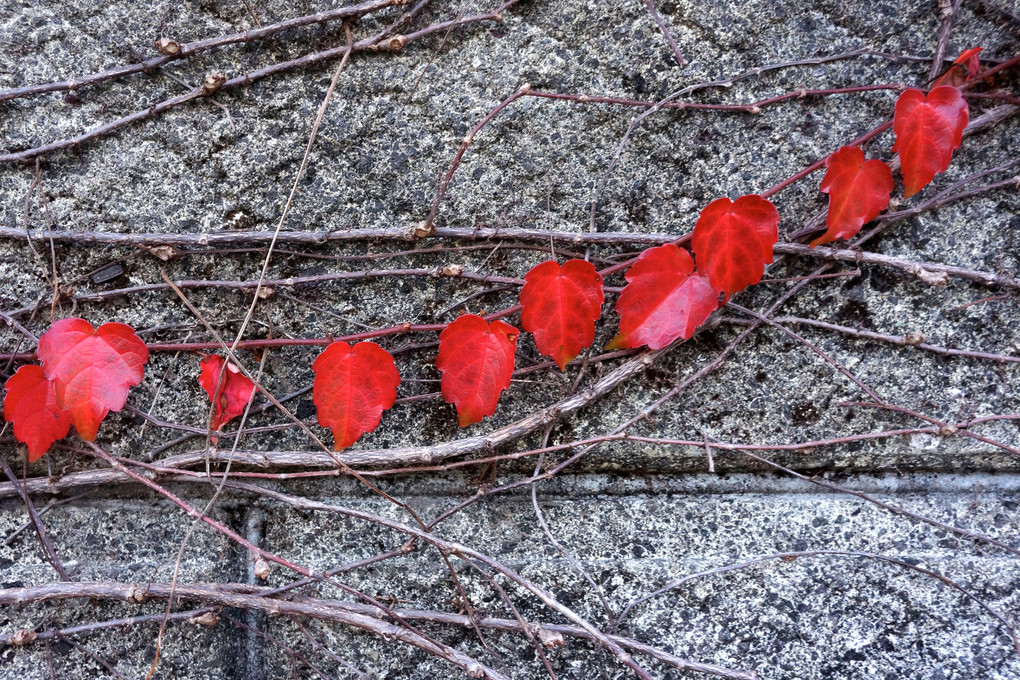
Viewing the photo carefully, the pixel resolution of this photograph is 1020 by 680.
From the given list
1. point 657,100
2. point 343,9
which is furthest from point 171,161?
point 657,100

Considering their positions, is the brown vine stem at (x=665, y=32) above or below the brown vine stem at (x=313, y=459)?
above

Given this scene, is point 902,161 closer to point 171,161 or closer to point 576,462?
point 576,462

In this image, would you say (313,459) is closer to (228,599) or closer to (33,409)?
(228,599)

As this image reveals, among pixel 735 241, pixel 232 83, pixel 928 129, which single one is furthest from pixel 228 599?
pixel 928 129

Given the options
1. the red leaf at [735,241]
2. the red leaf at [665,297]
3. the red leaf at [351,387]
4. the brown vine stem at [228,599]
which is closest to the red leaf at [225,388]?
the red leaf at [351,387]

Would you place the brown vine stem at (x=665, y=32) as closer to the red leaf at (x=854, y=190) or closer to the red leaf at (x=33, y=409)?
the red leaf at (x=854, y=190)


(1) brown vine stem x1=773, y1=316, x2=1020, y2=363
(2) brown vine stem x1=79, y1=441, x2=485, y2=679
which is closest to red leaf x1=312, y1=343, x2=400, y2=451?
(2) brown vine stem x1=79, y1=441, x2=485, y2=679

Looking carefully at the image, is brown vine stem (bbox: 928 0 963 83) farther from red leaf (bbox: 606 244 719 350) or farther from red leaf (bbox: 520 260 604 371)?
red leaf (bbox: 520 260 604 371)
